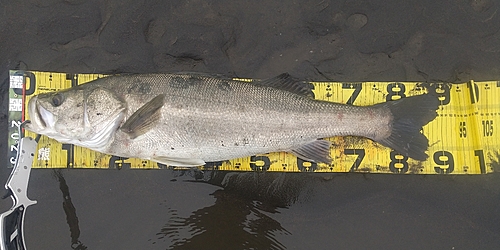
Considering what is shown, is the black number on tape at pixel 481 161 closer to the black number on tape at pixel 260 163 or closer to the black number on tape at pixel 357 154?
the black number on tape at pixel 357 154

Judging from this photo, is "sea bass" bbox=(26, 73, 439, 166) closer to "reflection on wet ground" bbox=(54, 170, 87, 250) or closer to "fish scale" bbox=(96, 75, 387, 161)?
"fish scale" bbox=(96, 75, 387, 161)

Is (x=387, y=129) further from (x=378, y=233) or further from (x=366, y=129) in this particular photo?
(x=378, y=233)

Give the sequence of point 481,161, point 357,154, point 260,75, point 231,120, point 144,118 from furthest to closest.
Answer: point 260,75 → point 357,154 → point 481,161 → point 231,120 → point 144,118

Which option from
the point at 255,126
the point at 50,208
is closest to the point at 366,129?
the point at 255,126

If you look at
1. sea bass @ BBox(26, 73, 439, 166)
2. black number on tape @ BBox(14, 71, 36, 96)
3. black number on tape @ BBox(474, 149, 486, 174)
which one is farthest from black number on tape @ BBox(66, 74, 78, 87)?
black number on tape @ BBox(474, 149, 486, 174)

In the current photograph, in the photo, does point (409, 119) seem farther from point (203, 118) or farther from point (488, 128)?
point (203, 118)

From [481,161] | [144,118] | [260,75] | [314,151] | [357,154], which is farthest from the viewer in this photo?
[260,75]

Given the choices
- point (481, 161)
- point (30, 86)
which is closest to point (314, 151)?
point (481, 161)
